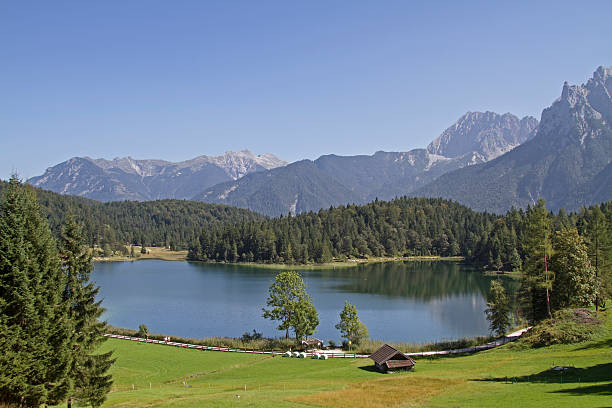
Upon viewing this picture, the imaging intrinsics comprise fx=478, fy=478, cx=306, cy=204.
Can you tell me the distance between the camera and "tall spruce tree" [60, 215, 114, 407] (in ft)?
82.1

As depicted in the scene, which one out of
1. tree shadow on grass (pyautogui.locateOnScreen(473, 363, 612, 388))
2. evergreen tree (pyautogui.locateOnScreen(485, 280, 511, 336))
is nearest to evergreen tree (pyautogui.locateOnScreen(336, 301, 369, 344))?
evergreen tree (pyautogui.locateOnScreen(485, 280, 511, 336))

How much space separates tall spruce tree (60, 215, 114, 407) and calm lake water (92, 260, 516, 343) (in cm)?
4232

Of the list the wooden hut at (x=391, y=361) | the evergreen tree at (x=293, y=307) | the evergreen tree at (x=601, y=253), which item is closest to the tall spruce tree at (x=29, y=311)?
the wooden hut at (x=391, y=361)

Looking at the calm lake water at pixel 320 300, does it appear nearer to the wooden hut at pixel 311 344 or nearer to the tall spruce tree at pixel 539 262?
the wooden hut at pixel 311 344

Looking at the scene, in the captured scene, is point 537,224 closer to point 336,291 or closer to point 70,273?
point 70,273

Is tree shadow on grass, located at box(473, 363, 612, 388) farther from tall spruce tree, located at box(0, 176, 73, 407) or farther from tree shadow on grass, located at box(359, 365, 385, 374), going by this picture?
tall spruce tree, located at box(0, 176, 73, 407)

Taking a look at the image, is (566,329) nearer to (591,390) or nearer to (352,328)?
(591,390)

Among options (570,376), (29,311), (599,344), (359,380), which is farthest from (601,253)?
(29,311)

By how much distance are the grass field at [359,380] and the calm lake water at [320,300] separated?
17519 mm

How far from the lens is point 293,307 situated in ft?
197

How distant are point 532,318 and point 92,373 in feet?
163

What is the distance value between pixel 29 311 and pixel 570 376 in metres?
31.9

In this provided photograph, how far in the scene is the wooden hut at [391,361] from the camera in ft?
141

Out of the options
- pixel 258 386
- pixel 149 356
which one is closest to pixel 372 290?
pixel 149 356
